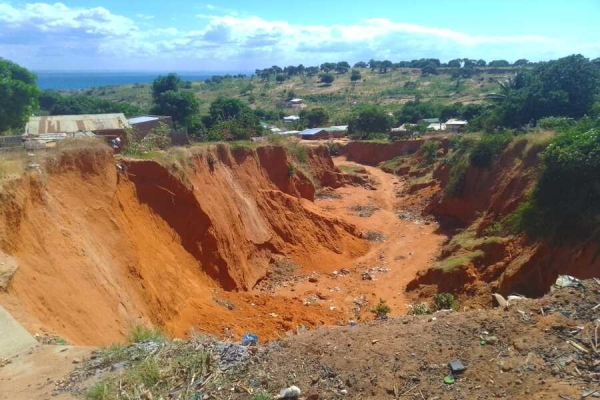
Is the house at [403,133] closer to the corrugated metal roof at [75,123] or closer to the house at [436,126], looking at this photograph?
the house at [436,126]

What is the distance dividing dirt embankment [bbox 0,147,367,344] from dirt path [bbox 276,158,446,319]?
52.2 inches

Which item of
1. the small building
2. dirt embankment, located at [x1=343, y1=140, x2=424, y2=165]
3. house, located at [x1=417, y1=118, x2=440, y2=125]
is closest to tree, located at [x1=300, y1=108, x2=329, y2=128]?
house, located at [x1=417, y1=118, x2=440, y2=125]

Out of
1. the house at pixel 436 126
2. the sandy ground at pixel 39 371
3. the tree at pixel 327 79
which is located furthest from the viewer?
the tree at pixel 327 79

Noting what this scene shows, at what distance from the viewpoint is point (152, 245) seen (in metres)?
18.8

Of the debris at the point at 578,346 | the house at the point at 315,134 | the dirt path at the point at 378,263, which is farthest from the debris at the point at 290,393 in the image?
the house at the point at 315,134

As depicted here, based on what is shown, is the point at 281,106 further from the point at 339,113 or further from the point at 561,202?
the point at 561,202

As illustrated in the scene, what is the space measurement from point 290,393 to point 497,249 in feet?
55.8

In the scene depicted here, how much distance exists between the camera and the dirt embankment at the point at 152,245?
1266 cm

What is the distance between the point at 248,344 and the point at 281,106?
8881 cm

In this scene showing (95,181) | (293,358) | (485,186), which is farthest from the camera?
(485,186)

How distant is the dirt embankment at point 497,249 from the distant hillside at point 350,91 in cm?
4361

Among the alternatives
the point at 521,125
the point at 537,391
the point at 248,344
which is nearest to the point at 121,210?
the point at 248,344

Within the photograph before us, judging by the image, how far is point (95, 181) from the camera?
18.0m

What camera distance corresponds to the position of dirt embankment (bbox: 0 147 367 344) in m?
12.7
